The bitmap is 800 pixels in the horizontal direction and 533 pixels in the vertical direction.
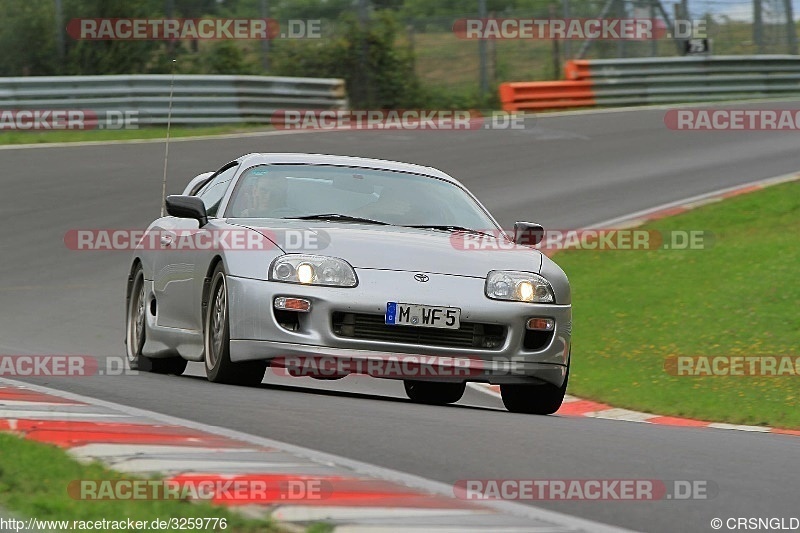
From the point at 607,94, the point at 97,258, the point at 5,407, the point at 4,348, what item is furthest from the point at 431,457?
the point at 607,94

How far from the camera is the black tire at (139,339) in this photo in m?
9.50

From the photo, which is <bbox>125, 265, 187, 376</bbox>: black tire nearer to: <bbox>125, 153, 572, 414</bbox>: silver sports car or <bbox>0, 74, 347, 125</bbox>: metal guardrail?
<bbox>125, 153, 572, 414</bbox>: silver sports car

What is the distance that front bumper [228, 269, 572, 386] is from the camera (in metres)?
7.34

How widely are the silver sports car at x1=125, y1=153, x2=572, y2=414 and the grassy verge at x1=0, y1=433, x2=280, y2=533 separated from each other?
2.41 meters

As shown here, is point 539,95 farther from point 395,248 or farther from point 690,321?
point 395,248

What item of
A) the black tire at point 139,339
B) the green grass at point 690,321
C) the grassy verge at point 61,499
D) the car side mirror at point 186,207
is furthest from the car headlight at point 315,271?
the green grass at point 690,321

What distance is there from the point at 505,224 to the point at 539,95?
10.1m

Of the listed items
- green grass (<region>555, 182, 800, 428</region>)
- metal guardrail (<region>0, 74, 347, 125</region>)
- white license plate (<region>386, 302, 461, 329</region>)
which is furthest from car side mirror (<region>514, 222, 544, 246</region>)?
metal guardrail (<region>0, 74, 347, 125</region>)

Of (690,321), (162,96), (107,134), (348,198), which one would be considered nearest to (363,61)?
(162,96)

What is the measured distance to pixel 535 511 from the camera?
4.43 meters

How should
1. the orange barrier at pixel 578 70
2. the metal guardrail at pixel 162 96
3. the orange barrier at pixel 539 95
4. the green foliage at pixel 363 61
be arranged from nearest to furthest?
1. the metal guardrail at pixel 162 96
2. the green foliage at pixel 363 61
3. the orange barrier at pixel 539 95
4. the orange barrier at pixel 578 70

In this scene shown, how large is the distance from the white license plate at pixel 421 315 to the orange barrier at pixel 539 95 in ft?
64.7

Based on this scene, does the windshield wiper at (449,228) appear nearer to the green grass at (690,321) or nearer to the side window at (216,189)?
the side window at (216,189)

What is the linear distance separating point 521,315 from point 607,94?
68.2 ft
